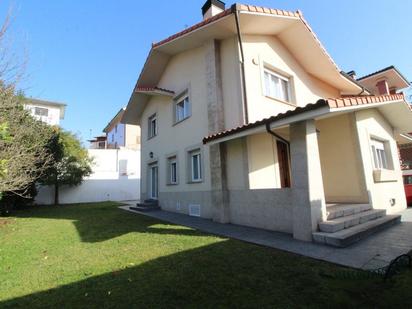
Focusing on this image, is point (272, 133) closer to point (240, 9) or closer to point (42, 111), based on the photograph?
point (240, 9)

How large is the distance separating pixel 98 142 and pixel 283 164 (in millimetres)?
43429

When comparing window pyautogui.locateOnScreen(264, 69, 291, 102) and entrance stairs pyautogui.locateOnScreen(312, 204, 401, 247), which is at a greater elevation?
window pyautogui.locateOnScreen(264, 69, 291, 102)

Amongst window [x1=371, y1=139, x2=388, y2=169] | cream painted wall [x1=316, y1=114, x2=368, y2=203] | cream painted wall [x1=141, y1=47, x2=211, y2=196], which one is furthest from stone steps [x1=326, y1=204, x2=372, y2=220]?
cream painted wall [x1=141, y1=47, x2=211, y2=196]

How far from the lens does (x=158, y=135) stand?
53.6ft

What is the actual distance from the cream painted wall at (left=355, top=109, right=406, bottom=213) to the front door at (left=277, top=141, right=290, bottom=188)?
2927mm

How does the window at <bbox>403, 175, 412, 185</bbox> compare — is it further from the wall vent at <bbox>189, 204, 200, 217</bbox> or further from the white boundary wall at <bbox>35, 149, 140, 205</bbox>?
the white boundary wall at <bbox>35, 149, 140, 205</bbox>

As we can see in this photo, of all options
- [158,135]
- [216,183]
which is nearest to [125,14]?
[158,135]

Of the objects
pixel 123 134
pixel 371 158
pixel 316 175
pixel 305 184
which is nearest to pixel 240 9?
pixel 316 175

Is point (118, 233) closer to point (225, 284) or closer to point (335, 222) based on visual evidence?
point (225, 284)

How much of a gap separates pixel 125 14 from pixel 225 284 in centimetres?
1241

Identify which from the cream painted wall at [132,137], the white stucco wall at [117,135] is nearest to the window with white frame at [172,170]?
the cream painted wall at [132,137]

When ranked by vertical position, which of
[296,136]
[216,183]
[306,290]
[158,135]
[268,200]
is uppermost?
[158,135]

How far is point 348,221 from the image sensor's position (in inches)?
279

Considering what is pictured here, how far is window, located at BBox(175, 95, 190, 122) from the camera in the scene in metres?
13.7
